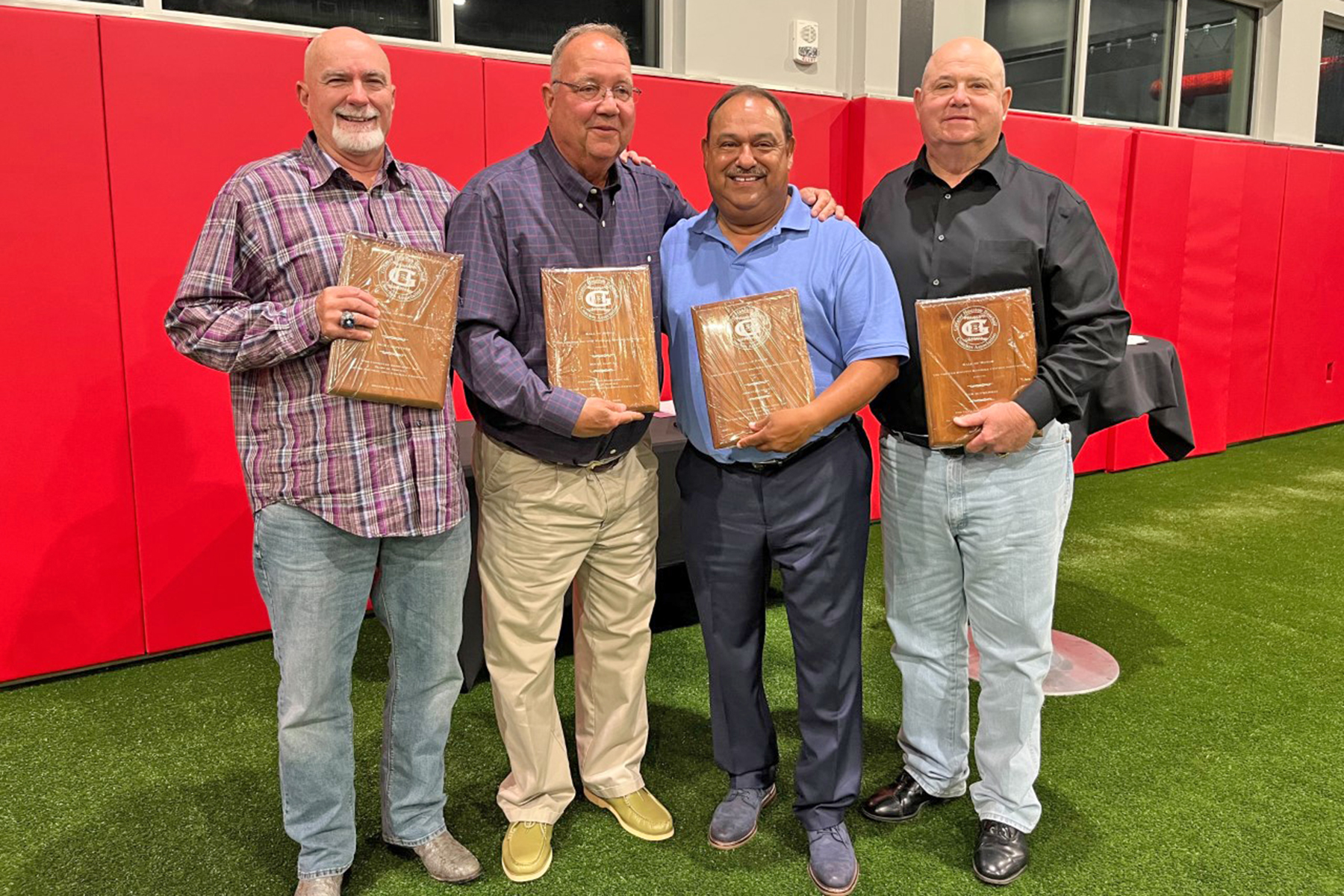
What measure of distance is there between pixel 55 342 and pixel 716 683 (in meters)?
2.35

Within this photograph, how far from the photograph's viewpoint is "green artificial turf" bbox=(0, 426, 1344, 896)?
6.93ft

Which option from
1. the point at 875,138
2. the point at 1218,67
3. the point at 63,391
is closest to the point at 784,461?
the point at 63,391

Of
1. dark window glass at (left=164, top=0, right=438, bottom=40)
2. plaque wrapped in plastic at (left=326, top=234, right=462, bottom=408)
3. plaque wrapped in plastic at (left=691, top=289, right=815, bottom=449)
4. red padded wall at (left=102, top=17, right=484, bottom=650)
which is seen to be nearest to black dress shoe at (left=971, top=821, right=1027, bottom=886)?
plaque wrapped in plastic at (left=691, top=289, right=815, bottom=449)

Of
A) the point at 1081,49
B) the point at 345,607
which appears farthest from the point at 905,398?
the point at 1081,49

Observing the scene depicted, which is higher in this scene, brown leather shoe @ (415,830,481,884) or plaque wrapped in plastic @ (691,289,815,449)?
plaque wrapped in plastic @ (691,289,815,449)

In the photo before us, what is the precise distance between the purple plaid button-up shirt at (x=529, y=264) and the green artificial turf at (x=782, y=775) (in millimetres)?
970

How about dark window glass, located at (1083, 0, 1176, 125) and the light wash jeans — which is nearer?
the light wash jeans

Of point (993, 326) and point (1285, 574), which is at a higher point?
point (993, 326)

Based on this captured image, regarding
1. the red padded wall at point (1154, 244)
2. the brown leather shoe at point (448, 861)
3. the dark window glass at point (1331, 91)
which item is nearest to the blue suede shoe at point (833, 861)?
the brown leather shoe at point (448, 861)

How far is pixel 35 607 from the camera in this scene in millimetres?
3131

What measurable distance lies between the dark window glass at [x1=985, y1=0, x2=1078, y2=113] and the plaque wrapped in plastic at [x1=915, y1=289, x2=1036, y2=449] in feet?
15.0

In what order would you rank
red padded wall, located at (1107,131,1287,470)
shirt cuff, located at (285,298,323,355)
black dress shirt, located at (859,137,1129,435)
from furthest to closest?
1. red padded wall, located at (1107,131,1287,470)
2. black dress shirt, located at (859,137,1129,435)
3. shirt cuff, located at (285,298,323,355)

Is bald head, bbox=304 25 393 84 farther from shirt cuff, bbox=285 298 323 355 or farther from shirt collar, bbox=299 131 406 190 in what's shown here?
shirt cuff, bbox=285 298 323 355

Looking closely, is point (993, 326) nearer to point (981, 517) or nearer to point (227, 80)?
point (981, 517)
